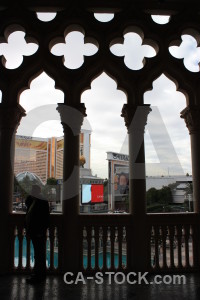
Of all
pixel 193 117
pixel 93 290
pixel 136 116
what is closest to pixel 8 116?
pixel 136 116

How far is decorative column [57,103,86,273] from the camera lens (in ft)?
12.9

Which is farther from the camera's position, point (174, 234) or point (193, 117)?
point (193, 117)

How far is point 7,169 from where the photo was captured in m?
4.10

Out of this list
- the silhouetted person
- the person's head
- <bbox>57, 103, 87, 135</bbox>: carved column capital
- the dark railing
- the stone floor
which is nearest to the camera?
the stone floor

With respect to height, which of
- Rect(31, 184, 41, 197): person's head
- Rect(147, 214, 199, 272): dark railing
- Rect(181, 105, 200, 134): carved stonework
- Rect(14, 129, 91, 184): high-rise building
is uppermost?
Rect(181, 105, 200, 134): carved stonework

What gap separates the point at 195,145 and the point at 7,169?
119 inches

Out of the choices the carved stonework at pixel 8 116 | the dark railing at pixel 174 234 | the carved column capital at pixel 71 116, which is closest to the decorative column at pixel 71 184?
the carved column capital at pixel 71 116

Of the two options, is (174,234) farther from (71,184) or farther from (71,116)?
(71,116)

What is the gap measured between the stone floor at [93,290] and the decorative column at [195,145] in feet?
4.03

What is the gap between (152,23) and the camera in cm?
452

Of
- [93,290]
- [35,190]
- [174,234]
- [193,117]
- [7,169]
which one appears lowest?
[93,290]

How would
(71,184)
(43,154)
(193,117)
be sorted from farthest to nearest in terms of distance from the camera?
(43,154) < (193,117) < (71,184)

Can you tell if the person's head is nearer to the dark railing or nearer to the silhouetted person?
the silhouetted person

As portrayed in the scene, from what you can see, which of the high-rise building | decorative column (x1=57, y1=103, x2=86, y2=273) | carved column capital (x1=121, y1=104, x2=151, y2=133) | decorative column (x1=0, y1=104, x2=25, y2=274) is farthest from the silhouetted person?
carved column capital (x1=121, y1=104, x2=151, y2=133)
